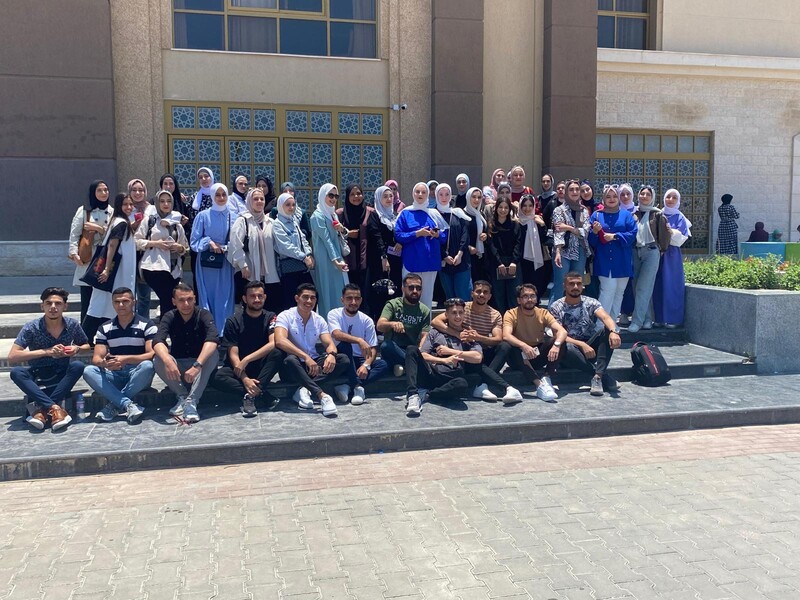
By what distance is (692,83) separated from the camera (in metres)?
15.8

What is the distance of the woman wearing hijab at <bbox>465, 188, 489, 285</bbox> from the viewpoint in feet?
29.5

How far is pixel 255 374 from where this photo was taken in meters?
7.23

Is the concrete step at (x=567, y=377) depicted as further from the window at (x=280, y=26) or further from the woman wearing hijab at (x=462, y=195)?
the window at (x=280, y=26)

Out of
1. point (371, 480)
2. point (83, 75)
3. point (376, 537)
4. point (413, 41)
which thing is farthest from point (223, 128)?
point (376, 537)

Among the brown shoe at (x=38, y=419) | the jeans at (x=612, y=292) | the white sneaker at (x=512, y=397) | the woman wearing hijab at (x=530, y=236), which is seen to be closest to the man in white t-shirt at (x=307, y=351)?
the white sneaker at (x=512, y=397)

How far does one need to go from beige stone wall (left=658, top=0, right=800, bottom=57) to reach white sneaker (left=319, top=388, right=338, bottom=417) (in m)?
12.2

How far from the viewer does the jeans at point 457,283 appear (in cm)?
897

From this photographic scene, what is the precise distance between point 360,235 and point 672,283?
4356 mm

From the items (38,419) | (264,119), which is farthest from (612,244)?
(264,119)

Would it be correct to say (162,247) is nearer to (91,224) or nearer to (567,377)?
(91,224)

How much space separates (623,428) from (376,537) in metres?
3.21

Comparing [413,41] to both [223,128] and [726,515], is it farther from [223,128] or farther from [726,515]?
[726,515]

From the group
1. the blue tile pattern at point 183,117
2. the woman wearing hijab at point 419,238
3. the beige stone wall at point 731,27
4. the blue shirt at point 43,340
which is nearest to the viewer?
the blue shirt at point 43,340

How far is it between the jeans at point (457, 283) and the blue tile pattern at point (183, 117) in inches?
251
